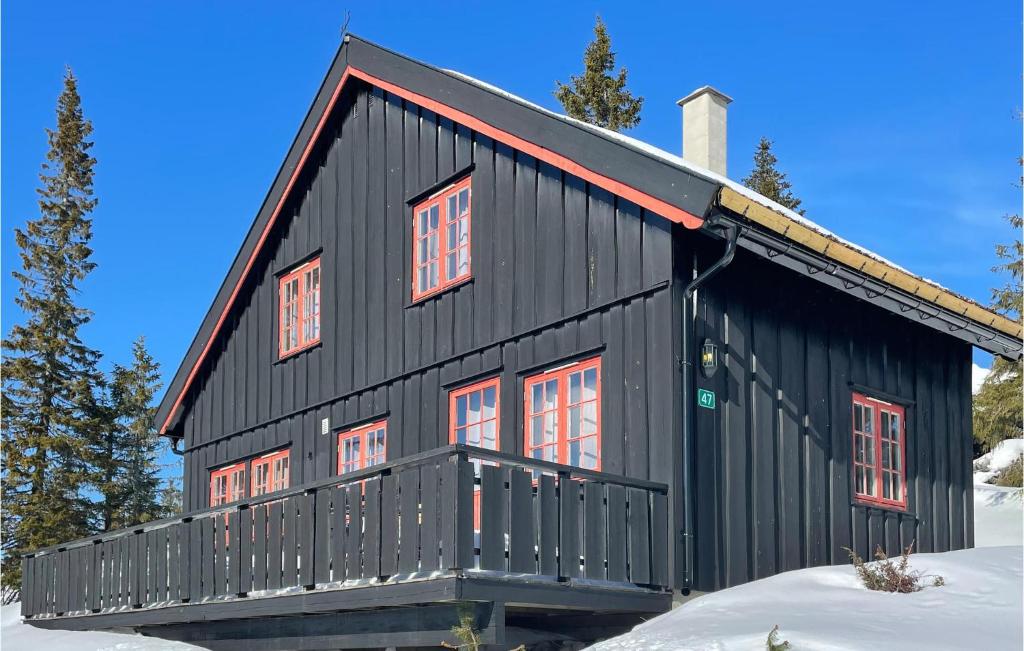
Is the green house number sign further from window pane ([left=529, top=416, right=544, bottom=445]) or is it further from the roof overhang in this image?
window pane ([left=529, top=416, right=544, bottom=445])

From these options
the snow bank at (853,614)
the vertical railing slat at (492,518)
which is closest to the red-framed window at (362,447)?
the vertical railing slat at (492,518)

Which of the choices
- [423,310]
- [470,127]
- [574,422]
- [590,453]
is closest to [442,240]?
[423,310]

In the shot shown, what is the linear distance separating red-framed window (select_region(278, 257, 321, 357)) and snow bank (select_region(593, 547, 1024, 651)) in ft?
29.7

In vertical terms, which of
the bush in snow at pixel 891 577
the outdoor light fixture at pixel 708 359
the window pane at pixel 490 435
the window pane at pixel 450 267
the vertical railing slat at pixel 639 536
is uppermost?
the window pane at pixel 450 267

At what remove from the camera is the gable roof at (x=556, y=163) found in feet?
41.0

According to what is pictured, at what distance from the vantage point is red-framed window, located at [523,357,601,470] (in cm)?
1359

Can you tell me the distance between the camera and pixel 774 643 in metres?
9.02

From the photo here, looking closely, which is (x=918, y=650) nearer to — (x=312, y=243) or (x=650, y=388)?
(x=650, y=388)

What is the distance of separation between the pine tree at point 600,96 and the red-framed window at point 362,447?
74.2 ft

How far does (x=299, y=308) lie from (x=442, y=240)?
159 inches

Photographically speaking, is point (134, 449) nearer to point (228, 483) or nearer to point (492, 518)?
point (228, 483)

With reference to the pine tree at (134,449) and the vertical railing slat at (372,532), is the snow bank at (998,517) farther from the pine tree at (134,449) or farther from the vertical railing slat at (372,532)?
the pine tree at (134,449)

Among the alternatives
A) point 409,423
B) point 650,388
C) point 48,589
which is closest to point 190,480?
point 48,589

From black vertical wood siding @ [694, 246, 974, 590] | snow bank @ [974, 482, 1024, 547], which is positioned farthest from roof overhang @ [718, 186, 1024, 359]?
snow bank @ [974, 482, 1024, 547]
